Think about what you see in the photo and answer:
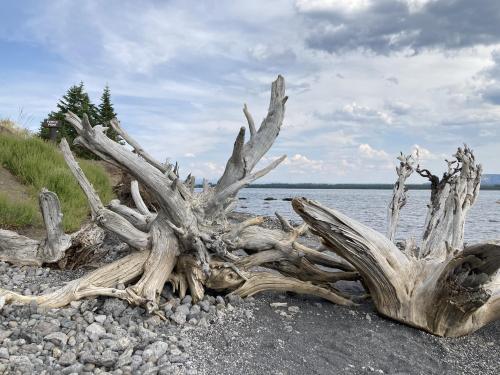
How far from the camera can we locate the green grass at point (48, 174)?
436 inches

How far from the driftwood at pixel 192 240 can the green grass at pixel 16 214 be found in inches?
139

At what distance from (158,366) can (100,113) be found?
29.5 meters

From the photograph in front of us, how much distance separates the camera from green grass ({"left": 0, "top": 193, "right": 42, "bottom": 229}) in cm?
941

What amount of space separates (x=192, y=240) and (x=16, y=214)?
18.4 ft

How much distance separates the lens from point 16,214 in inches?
379

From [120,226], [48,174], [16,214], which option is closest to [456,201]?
[120,226]

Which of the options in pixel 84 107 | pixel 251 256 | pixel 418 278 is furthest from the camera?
pixel 84 107

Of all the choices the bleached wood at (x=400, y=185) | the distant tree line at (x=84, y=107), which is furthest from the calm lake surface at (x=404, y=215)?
the distant tree line at (x=84, y=107)

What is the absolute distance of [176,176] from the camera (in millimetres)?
6051

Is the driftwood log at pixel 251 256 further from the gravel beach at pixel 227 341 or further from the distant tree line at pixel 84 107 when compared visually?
the distant tree line at pixel 84 107

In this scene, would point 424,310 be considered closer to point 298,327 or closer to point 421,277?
point 421,277

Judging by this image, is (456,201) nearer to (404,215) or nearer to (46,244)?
(46,244)

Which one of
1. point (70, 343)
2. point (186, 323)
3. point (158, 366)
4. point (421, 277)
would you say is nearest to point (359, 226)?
point (421, 277)

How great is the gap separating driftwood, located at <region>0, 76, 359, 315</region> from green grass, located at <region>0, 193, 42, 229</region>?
353 centimetres
